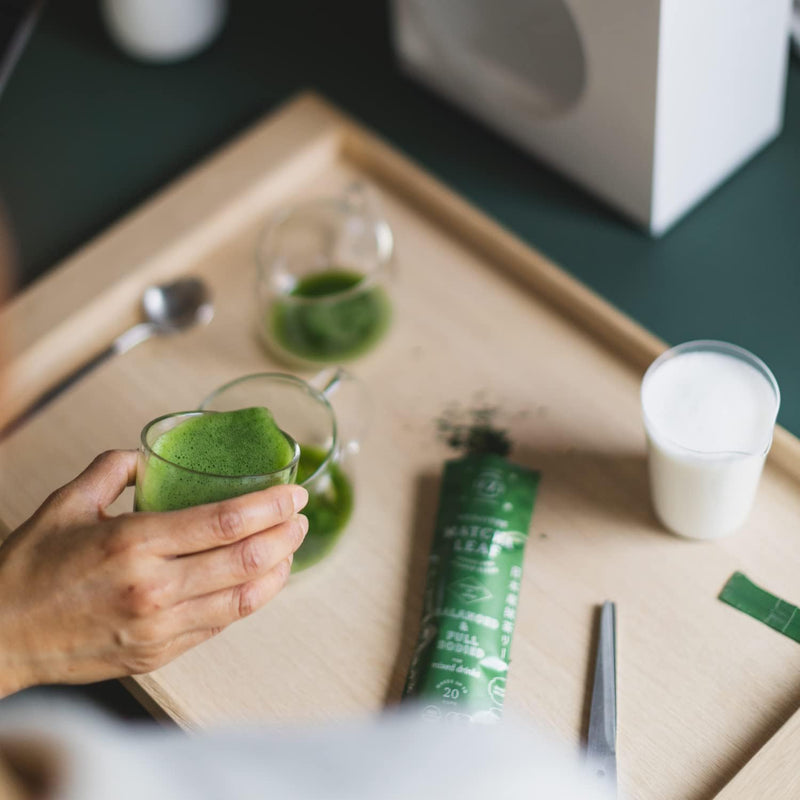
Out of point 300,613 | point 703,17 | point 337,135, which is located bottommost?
point 300,613

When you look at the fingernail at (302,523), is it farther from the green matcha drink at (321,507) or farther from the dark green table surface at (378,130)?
the dark green table surface at (378,130)

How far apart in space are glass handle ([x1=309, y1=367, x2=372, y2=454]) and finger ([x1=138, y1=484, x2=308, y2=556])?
8.9 inches

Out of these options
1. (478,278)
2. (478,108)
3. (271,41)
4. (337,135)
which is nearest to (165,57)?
(271,41)

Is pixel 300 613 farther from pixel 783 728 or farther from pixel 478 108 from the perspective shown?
pixel 478 108

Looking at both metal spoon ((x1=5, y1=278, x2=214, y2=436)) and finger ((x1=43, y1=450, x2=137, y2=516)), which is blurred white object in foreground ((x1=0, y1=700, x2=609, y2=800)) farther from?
metal spoon ((x1=5, y1=278, x2=214, y2=436))

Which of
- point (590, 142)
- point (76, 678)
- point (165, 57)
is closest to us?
point (76, 678)

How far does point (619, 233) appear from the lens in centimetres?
103

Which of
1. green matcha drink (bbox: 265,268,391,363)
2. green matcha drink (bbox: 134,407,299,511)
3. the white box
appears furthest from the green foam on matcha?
the white box

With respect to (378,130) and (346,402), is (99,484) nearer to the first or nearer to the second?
(346,402)

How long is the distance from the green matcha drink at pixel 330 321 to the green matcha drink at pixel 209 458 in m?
0.21

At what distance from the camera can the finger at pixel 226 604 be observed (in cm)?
68

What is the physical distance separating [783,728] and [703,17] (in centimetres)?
54

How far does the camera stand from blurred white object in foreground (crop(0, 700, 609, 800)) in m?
0.69

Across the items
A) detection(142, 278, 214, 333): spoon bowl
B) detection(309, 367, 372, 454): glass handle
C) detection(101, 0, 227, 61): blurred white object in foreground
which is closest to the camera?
detection(309, 367, 372, 454): glass handle
